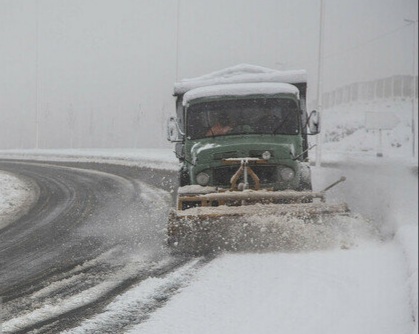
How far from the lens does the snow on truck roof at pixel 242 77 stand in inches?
364

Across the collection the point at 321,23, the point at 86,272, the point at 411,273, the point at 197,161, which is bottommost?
the point at 86,272

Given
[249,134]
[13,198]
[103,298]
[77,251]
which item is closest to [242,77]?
[249,134]

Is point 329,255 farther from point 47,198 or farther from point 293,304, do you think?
point 47,198

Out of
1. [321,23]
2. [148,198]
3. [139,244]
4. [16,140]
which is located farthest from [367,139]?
[16,140]

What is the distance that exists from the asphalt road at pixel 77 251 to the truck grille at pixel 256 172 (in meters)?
1.27

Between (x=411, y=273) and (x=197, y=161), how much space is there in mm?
3961

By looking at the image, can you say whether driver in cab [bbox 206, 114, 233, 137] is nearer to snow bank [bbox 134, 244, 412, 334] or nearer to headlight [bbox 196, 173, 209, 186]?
headlight [bbox 196, 173, 209, 186]

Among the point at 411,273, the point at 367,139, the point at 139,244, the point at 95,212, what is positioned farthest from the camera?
the point at 367,139

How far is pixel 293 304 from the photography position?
425cm

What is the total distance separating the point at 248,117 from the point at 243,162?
1.48 metres

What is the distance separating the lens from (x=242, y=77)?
30.8 ft

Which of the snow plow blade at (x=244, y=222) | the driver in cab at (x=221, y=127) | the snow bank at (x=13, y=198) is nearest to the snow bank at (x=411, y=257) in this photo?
the snow plow blade at (x=244, y=222)

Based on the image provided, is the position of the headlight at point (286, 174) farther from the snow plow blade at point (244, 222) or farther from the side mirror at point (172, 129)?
the side mirror at point (172, 129)

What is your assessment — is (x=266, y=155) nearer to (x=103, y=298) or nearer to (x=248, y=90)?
(x=248, y=90)
